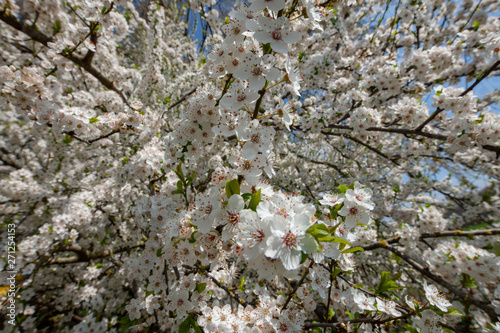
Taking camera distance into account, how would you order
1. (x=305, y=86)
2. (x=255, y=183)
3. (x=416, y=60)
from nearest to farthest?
(x=255, y=183) → (x=416, y=60) → (x=305, y=86)

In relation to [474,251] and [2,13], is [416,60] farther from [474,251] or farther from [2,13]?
[2,13]

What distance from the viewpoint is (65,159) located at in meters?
4.03

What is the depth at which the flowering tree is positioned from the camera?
4.59 ft

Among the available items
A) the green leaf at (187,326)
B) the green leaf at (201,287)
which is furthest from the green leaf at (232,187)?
the green leaf at (187,326)

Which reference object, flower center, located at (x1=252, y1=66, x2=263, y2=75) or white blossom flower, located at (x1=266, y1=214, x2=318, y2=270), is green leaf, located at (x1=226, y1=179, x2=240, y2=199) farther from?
flower center, located at (x1=252, y1=66, x2=263, y2=75)

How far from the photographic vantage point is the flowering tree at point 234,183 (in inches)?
55.1

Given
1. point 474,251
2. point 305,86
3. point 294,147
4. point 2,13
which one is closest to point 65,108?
point 2,13

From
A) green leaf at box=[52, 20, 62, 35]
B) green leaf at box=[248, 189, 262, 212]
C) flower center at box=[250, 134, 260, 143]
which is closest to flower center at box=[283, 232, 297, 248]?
green leaf at box=[248, 189, 262, 212]

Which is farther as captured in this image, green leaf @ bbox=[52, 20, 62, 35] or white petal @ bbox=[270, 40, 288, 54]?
green leaf @ bbox=[52, 20, 62, 35]

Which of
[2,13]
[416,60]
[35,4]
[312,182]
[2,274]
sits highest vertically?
[35,4]

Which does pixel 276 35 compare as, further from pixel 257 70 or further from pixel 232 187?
pixel 232 187

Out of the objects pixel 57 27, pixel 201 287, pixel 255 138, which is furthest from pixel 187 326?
pixel 57 27

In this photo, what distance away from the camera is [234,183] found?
1.25 m

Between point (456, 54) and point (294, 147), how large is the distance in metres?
4.31
